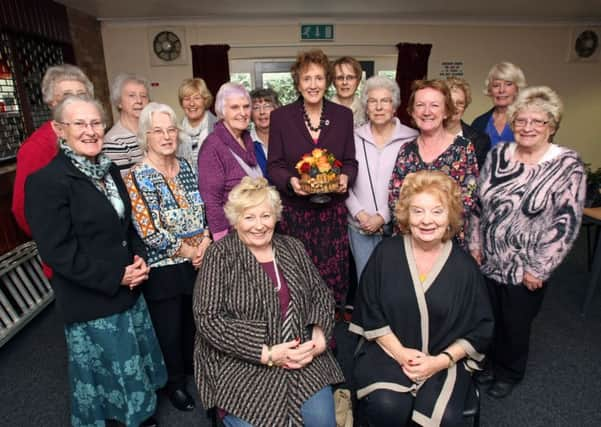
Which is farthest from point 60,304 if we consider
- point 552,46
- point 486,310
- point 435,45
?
point 552,46

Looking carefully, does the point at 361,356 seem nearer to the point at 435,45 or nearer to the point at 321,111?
the point at 321,111

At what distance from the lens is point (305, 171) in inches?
74.0

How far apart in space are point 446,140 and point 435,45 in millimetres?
4259

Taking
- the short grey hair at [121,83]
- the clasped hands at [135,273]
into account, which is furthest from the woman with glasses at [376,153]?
the short grey hair at [121,83]

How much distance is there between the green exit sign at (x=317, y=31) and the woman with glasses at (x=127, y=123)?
3.45 metres

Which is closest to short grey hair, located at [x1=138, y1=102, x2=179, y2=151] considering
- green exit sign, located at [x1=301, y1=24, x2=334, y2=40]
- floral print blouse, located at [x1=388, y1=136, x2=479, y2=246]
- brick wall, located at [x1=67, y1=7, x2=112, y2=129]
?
floral print blouse, located at [x1=388, y1=136, x2=479, y2=246]

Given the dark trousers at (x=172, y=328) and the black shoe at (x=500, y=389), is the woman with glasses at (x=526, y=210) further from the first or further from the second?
the dark trousers at (x=172, y=328)

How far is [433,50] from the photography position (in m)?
5.48

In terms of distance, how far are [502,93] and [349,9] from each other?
114 inches

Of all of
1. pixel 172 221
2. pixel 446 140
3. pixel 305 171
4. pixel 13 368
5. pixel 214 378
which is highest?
pixel 446 140

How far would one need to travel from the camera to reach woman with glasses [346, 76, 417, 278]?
2.11 m

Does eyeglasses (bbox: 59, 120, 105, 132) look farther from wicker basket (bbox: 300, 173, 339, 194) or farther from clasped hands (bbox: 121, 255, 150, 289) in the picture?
wicker basket (bbox: 300, 173, 339, 194)

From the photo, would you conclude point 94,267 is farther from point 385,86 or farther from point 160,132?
point 385,86

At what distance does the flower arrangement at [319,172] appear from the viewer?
1.85m
